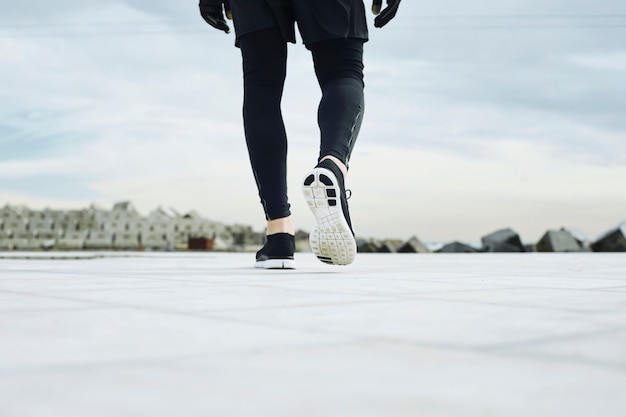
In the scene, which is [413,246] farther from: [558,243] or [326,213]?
[326,213]

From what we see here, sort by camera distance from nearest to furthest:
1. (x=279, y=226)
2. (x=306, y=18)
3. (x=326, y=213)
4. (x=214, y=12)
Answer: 1. (x=326, y=213)
2. (x=306, y=18)
3. (x=279, y=226)
4. (x=214, y=12)

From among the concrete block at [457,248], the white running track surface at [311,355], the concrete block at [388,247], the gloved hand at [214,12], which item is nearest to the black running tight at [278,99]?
the gloved hand at [214,12]

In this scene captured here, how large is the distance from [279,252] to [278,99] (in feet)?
1.48

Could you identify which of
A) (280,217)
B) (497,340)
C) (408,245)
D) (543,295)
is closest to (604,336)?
(497,340)

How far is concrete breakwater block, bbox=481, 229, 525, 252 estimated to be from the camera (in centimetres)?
619

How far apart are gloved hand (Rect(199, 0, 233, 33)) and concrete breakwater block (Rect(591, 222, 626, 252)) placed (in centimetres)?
453

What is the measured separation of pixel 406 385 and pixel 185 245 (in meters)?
7.94

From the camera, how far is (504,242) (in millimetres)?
6234

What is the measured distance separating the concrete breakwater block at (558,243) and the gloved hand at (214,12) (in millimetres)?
4494

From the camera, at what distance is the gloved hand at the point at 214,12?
93.3 inches

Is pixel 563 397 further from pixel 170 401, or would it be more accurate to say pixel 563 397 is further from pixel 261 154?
pixel 261 154

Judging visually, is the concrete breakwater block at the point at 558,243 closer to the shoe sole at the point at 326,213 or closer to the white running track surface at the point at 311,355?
the shoe sole at the point at 326,213

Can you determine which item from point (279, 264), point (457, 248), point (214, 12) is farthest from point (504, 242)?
point (279, 264)

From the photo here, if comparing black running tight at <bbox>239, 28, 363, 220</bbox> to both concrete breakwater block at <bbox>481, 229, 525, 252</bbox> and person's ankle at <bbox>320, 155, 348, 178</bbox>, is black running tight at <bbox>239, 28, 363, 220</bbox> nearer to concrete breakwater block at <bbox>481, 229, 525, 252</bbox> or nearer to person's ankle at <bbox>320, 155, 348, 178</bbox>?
person's ankle at <bbox>320, 155, 348, 178</bbox>
